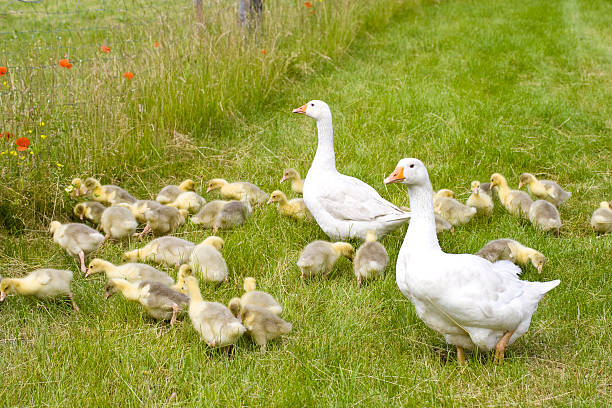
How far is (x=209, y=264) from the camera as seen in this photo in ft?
15.5

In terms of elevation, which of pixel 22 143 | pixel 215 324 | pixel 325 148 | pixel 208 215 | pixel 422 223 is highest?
pixel 422 223

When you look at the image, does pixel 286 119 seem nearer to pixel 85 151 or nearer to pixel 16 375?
pixel 85 151

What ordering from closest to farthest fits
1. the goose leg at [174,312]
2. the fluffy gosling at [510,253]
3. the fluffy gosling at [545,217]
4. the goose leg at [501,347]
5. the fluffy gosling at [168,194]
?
the goose leg at [501,347] → the goose leg at [174,312] → the fluffy gosling at [510,253] → the fluffy gosling at [545,217] → the fluffy gosling at [168,194]

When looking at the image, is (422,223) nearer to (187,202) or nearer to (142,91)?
(187,202)

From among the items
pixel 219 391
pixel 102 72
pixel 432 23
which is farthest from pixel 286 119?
pixel 432 23

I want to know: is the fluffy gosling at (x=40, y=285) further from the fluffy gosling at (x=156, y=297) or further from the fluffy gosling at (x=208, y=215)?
the fluffy gosling at (x=208, y=215)

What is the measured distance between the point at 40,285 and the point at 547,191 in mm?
4752

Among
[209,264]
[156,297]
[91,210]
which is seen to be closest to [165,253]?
[209,264]

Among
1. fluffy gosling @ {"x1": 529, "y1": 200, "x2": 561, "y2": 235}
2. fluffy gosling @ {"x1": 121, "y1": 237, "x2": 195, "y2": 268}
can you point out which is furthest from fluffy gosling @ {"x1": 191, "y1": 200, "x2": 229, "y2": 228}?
fluffy gosling @ {"x1": 529, "y1": 200, "x2": 561, "y2": 235}

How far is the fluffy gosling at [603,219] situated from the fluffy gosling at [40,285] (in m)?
4.59

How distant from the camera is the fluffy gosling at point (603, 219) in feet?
18.8

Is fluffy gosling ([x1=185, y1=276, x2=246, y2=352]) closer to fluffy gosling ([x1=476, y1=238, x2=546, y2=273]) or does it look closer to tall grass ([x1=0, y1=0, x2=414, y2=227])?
fluffy gosling ([x1=476, y1=238, x2=546, y2=273])

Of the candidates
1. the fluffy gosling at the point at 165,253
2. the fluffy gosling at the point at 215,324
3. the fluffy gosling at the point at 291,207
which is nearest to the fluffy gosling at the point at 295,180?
the fluffy gosling at the point at 291,207

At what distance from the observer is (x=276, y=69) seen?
930 cm
